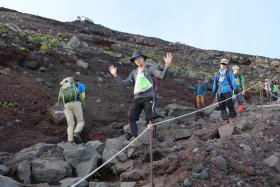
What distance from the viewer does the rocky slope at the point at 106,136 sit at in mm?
6273

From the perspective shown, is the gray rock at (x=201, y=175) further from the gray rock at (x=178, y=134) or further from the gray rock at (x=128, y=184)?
the gray rock at (x=178, y=134)

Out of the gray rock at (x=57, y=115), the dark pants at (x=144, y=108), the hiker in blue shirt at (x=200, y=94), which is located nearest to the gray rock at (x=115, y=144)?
the dark pants at (x=144, y=108)

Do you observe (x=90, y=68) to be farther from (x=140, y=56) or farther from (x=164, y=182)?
(x=164, y=182)

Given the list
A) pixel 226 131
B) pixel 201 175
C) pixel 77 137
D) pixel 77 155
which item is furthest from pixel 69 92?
pixel 201 175

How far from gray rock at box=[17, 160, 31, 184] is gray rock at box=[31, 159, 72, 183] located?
→ 0.09m

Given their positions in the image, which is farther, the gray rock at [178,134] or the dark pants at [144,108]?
the gray rock at [178,134]

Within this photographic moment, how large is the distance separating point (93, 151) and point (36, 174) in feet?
4.45

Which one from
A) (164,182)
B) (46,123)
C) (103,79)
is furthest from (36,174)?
(103,79)

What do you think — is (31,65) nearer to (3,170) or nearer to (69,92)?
(69,92)

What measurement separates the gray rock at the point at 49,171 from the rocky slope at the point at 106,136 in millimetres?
18

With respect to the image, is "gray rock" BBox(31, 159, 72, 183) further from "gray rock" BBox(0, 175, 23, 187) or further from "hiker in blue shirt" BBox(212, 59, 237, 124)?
"hiker in blue shirt" BBox(212, 59, 237, 124)

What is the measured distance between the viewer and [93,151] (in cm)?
812

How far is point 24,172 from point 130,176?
6.73ft

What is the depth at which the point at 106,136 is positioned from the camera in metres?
12.0
